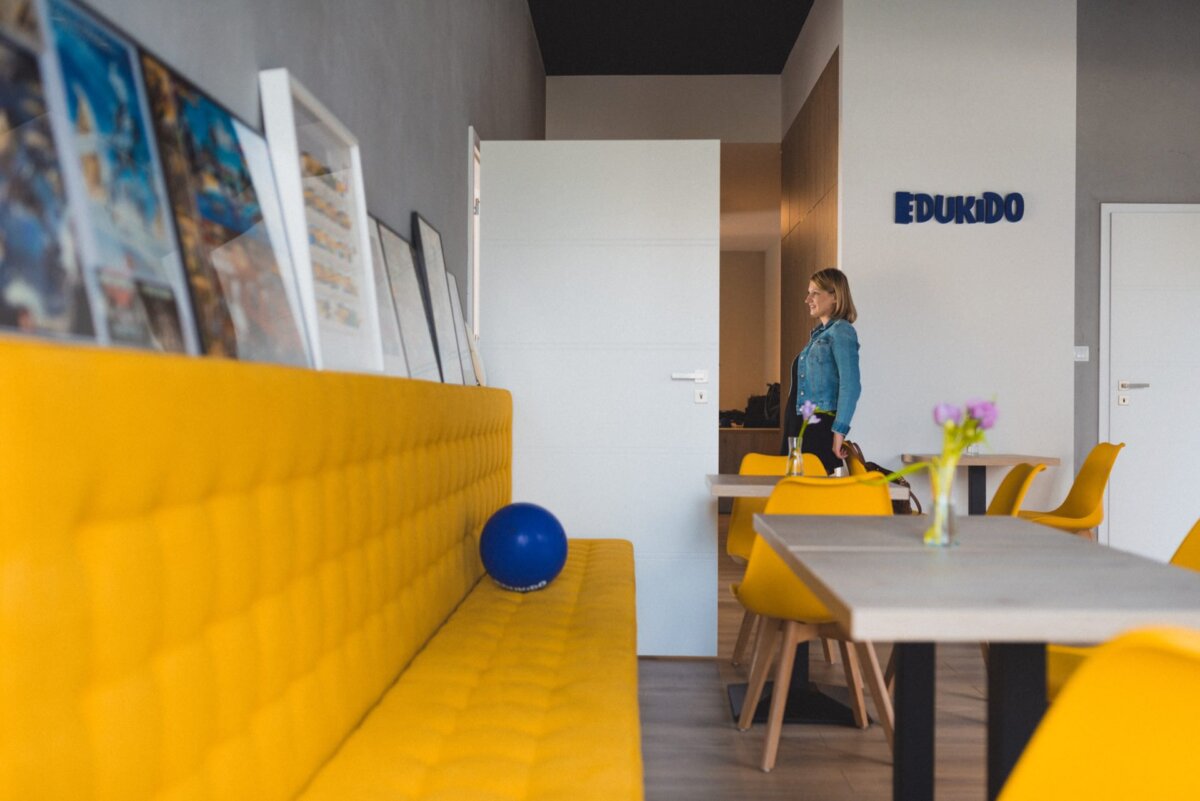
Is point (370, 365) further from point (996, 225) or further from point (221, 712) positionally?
point (996, 225)

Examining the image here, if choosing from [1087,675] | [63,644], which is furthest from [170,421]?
[1087,675]

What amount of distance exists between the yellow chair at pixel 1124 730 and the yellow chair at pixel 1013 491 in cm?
308

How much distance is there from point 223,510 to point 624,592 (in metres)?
1.97

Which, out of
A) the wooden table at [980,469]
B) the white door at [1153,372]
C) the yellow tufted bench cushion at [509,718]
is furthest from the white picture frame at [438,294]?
the white door at [1153,372]

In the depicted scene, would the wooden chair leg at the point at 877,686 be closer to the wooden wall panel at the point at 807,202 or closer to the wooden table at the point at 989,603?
the wooden table at the point at 989,603

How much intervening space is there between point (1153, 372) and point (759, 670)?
4.23 m

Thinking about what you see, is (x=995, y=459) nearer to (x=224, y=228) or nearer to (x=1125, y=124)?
(x=1125, y=124)

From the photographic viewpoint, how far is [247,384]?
125cm

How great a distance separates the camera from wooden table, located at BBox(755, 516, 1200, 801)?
1281 millimetres

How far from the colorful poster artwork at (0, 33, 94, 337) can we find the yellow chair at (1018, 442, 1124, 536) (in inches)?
168

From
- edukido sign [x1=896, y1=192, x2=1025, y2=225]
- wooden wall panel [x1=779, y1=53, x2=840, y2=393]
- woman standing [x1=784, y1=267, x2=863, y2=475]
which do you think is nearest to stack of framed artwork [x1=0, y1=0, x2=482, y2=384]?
woman standing [x1=784, y1=267, x2=863, y2=475]

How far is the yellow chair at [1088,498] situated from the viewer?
14.3 ft

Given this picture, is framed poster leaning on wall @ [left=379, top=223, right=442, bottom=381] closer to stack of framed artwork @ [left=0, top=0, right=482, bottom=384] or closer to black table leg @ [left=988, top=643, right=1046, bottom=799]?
stack of framed artwork @ [left=0, top=0, right=482, bottom=384]

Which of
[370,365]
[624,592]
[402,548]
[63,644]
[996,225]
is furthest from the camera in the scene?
[996,225]
